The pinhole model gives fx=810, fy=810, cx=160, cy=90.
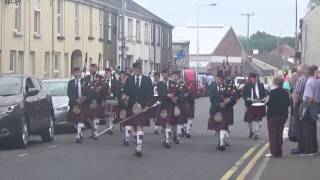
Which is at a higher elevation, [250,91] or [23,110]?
[250,91]

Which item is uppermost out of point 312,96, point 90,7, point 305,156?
point 90,7

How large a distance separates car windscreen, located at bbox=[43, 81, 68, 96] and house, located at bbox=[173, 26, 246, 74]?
243 ft

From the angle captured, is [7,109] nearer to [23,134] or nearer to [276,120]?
[23,134]

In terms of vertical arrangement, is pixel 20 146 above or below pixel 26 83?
below

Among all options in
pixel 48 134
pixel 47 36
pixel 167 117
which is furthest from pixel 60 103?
pixel 47 36

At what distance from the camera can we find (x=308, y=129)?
16172 mm

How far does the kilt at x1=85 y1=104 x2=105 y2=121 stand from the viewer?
19359mm

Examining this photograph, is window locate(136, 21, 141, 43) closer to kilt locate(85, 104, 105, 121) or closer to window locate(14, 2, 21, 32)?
window locate(14, 2, 21, 32)

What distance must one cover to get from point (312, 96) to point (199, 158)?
2505mm

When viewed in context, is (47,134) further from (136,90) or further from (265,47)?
(265,47)

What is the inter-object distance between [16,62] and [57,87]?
1290cm

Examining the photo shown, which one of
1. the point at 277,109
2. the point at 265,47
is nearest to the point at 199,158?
the point at 277,109

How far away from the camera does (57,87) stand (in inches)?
927

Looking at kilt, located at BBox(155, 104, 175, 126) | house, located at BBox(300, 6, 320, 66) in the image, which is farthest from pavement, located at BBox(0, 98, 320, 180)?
house, located at BBox(300, 6, 320, 66)
